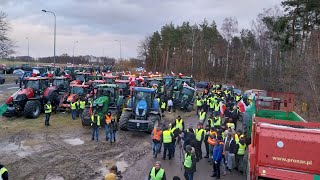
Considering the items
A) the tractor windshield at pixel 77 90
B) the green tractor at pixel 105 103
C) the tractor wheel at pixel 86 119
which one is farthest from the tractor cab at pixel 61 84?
the tractor wheel at pixel 86 119

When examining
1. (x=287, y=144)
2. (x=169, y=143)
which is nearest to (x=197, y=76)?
(x=169, y=143)

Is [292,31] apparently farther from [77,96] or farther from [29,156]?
[29,156]

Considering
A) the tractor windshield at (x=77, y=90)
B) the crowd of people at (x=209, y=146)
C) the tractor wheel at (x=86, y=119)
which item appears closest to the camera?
the crowd of people at (x=209, y=146)

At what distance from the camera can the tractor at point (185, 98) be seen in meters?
26.4

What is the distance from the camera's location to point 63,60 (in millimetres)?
134750

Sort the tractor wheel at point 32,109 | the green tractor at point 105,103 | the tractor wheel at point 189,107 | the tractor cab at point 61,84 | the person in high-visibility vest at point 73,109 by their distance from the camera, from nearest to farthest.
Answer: the green tractor at point 105,103
the tractor wheel at point 32,109
the person in high-visibility vest at point 73,109
the tractor cab at point 61,84
the tractor wheel at point 189,107

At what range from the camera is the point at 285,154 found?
29.3 ft

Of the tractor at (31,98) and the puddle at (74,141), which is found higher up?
the tractor at (31,98)

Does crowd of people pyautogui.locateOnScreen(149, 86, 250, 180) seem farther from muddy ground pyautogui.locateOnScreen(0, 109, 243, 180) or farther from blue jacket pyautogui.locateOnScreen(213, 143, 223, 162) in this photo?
muddy ground pyautogui.locateOnScreen(0, 109, 243, 180)

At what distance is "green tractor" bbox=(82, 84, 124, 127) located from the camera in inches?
737

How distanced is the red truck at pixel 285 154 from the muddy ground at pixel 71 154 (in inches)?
135

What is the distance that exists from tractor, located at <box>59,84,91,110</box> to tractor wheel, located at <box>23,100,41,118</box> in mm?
1919

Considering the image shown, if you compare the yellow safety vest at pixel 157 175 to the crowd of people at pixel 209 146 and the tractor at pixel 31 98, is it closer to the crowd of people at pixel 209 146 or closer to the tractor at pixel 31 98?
the crowd of people at pixel 209 146

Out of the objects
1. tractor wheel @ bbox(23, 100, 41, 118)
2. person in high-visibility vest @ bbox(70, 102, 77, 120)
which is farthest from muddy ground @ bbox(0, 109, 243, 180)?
person in high-visibility vest @ bbox(70, 102, 77, 120)
